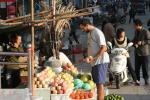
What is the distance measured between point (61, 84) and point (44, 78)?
0.31 m

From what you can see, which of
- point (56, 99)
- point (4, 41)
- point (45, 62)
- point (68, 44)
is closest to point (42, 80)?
point (56, 99)

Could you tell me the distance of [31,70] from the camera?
812 cm

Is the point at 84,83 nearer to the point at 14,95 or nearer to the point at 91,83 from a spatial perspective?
the point at 91,83

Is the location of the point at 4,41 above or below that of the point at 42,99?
above

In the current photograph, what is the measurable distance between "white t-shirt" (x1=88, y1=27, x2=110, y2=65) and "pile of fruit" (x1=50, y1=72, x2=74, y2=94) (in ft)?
1.96

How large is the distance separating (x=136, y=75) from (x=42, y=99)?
5.76 metres

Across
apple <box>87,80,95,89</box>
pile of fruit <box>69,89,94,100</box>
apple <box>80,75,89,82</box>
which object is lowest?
pile of fruit <box>69,89,94,100</box>

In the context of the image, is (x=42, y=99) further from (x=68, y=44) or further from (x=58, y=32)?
(x=68, y=44)

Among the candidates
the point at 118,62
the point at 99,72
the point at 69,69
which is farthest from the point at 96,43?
the point at 118,62

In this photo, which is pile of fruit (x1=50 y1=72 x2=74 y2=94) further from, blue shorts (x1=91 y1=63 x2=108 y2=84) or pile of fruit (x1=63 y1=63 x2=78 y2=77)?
pile of fruit (x1=63 y1=63 x2=78 y2=77)

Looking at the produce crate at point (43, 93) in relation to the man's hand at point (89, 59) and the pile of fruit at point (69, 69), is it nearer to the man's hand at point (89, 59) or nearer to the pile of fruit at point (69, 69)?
the man's hand at point (89, 59)

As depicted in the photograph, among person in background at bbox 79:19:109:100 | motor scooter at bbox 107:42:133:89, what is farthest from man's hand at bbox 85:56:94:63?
motor scooter at bbox 107:42:133:89

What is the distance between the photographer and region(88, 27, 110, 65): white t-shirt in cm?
1038

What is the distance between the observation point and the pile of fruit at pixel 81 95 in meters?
10.2
